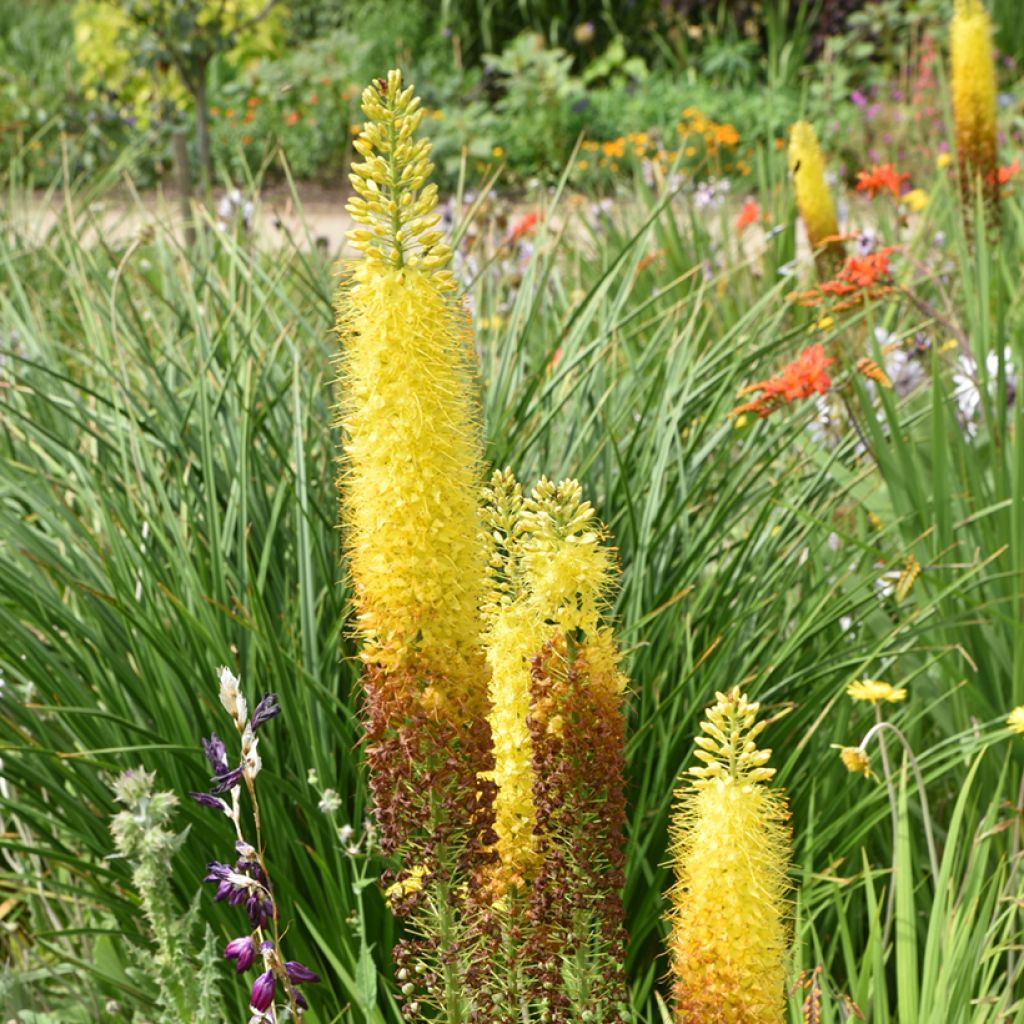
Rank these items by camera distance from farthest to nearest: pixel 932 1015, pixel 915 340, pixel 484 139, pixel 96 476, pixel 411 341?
1. pixel 484 139
2. pixel 915 340
3. pixel 96 476
4. pixel 932 1015
5. pixel 411 341

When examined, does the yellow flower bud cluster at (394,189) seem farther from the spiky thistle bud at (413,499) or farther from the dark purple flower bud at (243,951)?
the dark purple flower bud at (243,951)

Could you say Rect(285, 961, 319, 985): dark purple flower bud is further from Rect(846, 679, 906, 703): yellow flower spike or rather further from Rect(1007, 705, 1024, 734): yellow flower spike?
Rect(1007, 705, 1024, 734): yellow flower spike

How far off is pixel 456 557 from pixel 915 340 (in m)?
3.18

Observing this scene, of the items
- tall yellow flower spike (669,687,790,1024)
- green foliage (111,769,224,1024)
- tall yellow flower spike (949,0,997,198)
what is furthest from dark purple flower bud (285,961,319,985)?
tall yellow flower spike (949,0,997,198)

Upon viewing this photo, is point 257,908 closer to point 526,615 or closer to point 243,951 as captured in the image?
point 243,951

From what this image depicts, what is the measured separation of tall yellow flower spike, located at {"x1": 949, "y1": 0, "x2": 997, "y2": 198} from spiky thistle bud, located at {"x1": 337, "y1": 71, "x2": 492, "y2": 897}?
3.25 meters

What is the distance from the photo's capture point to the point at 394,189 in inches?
60.9

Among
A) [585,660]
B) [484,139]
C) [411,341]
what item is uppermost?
[411,341]

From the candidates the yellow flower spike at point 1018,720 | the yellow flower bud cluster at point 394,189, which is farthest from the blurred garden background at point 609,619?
the yellow flower bud cluster at point 394,189

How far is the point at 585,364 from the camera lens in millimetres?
3500

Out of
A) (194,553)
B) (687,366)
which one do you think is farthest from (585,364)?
(194,553)

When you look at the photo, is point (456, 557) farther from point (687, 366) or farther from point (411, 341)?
point (687, 366)

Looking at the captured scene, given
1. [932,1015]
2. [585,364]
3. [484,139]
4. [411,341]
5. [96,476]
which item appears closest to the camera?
[411,341]

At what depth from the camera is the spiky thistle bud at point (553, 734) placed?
1.55m
